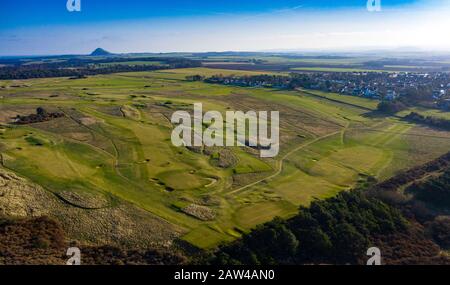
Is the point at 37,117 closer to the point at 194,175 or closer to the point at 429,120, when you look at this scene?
the point at 194,175

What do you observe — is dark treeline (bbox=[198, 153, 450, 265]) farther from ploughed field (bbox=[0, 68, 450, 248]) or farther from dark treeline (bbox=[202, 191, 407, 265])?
ploughed field (bbox=[0, 68, 450, 248])

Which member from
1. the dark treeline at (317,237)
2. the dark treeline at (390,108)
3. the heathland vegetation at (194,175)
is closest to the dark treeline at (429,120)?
the heathland vegetation at (194,175)

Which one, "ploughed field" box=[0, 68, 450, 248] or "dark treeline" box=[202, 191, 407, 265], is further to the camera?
"ploughed field" box=[0, 68, 450, 248]

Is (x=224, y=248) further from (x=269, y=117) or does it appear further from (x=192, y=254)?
(x=269, y=117)

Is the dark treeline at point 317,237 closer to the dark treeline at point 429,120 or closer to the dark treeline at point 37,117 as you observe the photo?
the dark treeline at point 429,120

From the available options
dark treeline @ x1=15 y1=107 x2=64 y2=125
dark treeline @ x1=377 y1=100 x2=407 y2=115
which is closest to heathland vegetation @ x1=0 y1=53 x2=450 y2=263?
dark treeline @ x1=15 y1=107 x2=64 y2=125

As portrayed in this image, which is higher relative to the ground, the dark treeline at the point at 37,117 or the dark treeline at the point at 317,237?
the dark treeline at the point at 37,117
